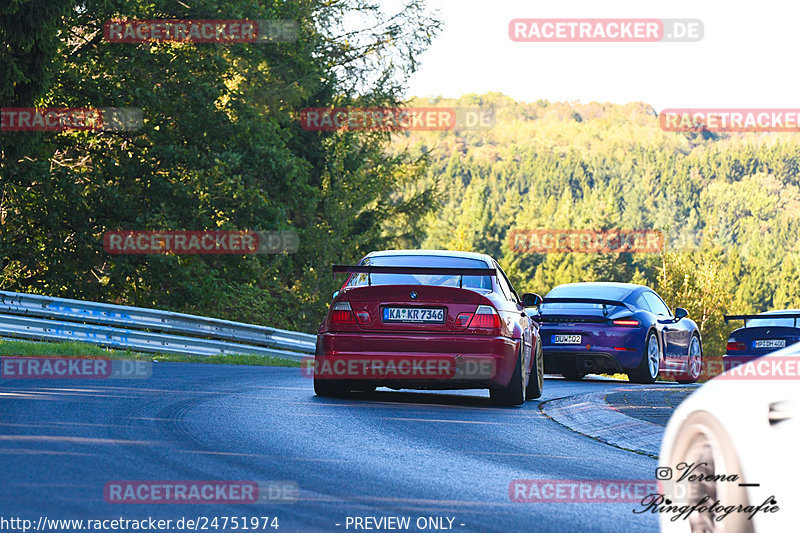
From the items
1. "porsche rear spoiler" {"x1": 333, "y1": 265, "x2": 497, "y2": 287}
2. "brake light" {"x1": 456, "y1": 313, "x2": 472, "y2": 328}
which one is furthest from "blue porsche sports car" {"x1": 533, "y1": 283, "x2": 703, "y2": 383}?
"brake light" {"x1": 456, "y1": 313, "x2": 472, "y2": 328}

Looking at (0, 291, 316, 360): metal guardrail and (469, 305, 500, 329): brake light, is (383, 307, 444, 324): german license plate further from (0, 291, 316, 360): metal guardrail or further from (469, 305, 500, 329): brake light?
(0, 291, 316, 360): metal guardrail

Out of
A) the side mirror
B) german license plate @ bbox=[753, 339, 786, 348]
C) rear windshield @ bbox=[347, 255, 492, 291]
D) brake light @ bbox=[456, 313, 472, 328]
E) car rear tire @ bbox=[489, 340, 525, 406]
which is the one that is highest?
rear windshield @ bbox=[347, 255, 492, 291]

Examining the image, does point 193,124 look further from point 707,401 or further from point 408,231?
point 707,401

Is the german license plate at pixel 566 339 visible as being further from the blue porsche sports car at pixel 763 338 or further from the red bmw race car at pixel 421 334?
the red bmw race car at pixel 421 334

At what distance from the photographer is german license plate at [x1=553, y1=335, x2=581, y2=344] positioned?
1716 cm

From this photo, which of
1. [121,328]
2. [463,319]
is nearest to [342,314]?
[463,319]

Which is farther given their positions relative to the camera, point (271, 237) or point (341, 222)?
point (341, 222)

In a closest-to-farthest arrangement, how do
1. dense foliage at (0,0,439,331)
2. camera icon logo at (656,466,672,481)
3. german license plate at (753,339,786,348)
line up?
camera icon logo at (656,466,672,481) < german license plate at (753,339,786,348) < dense foliage at (0,0,439,331)

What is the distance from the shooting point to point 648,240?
14575 cm

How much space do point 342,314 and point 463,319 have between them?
3.80 feet

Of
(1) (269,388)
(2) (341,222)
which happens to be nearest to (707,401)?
(1) (269,388)

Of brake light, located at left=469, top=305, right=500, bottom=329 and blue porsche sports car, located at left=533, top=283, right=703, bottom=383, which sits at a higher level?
brake light, located at left=469, top=305, right=500, bottom=329

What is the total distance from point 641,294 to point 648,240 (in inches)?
5153

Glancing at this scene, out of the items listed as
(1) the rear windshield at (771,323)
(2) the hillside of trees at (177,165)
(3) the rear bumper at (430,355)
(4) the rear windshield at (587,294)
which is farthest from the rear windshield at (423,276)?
(2) the hillside of trees at (177,165)
